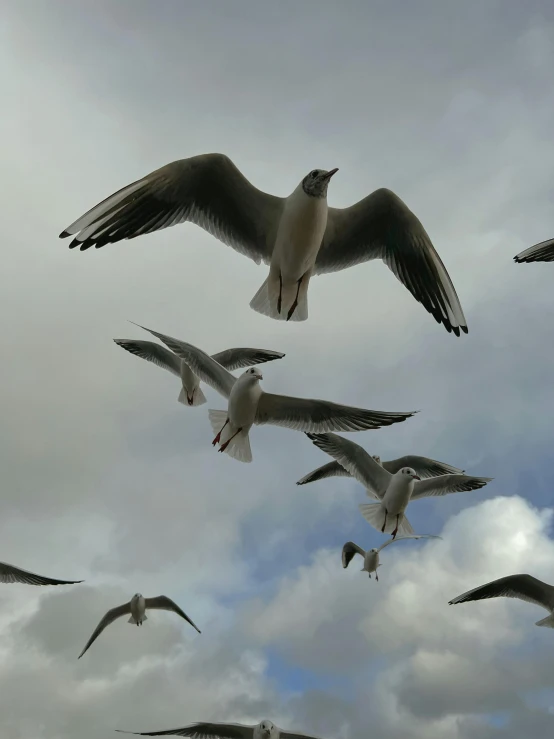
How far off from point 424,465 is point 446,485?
0.77m

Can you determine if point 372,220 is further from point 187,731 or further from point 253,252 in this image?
point 187,731

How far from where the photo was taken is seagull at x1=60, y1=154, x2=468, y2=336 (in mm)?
5434

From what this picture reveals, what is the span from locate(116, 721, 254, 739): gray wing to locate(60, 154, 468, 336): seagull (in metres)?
4.97

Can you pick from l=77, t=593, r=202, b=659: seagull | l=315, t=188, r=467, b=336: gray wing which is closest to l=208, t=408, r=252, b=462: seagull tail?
l=315, t=188, r=467, b=336: gray wing

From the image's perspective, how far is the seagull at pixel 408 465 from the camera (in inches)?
443

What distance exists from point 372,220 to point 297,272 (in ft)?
2.12

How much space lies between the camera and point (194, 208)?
5742 mm

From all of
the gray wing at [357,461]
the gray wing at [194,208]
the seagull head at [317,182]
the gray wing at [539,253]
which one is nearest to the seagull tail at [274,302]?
the gray wing at [194,208]

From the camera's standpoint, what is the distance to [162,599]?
482 inches

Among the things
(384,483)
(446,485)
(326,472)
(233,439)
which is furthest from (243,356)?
(233,439)

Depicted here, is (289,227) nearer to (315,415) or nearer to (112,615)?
(315,415)

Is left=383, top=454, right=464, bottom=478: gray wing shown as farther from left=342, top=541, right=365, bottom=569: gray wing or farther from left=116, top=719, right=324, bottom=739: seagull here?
left=116, top=719, right=324, bottom=739: seagull

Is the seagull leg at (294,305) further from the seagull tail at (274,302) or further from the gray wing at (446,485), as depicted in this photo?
the gray wing at (446,485)

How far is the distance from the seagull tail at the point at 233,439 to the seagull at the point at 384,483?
233 centimetres
